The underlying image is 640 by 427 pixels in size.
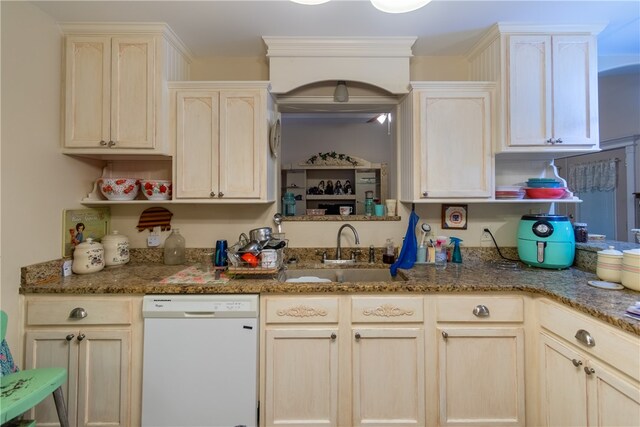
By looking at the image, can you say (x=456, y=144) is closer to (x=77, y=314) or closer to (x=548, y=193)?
(x=548, y=193)

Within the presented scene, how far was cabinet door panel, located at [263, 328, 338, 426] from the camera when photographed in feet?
5.21

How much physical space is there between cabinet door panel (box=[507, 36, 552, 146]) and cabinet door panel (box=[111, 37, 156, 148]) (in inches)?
89.4

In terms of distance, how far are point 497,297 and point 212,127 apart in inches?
77.5

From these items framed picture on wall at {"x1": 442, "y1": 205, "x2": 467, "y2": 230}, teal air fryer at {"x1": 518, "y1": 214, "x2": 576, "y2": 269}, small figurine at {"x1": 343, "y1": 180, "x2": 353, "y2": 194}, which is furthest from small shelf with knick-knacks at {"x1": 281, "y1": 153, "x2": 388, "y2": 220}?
teal air fryer at {"x1": 518, "y1": 214, "x2": 576, "y2": 269}

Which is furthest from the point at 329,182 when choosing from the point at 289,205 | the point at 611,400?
the point at 611,400

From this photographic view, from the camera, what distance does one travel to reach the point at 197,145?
1932 mm

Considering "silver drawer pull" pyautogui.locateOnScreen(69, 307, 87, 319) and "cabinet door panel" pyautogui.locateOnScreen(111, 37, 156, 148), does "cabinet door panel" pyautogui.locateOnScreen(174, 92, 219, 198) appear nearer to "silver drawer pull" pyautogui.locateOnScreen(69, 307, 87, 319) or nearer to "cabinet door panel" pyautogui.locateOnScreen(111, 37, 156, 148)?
"cabinet door panel" pyautogui.locateOnScreen(111, 37, 156, 148)

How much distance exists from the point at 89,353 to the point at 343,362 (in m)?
1.35

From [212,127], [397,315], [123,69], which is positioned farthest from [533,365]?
[123,69]

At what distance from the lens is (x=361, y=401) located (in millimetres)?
1597

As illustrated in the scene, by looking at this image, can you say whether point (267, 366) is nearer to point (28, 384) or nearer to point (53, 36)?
point (28, 384)

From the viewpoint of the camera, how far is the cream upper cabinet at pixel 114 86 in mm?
1833

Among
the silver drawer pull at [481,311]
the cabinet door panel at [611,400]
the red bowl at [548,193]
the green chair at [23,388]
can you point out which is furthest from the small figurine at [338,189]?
the green chair at [23,388]

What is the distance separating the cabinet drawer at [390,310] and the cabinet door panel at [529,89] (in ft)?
4.01
